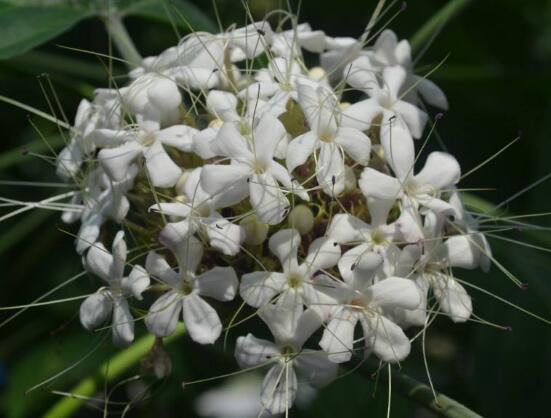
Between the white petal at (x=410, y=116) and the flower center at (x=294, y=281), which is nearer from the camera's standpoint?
the flower center at (x=294, y=281)

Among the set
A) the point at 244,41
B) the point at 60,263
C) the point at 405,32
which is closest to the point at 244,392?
the point at 60,263

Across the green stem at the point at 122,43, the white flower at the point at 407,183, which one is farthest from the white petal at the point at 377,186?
the green stem at the point at 122,43

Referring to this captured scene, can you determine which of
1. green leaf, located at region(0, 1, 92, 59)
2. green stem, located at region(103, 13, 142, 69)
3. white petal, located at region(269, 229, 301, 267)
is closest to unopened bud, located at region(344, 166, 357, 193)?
white petal, located at region(269, 229, 301, 267)

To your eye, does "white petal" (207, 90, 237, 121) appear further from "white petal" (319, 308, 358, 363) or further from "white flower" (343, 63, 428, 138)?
"white petal" (319, 308, 358, 363)

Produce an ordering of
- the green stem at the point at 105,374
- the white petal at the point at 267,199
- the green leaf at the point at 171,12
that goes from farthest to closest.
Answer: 1. the green leaf at the point at 171,12
2. the green stem at the point at 105,374
3. the white petal at the point at 267,199

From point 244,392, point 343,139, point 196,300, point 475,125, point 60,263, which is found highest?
point 343,139

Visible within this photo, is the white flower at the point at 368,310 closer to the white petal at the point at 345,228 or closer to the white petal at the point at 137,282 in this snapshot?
the white petal at the point at 345,228

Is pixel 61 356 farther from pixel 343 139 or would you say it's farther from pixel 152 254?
pixel 343 139
